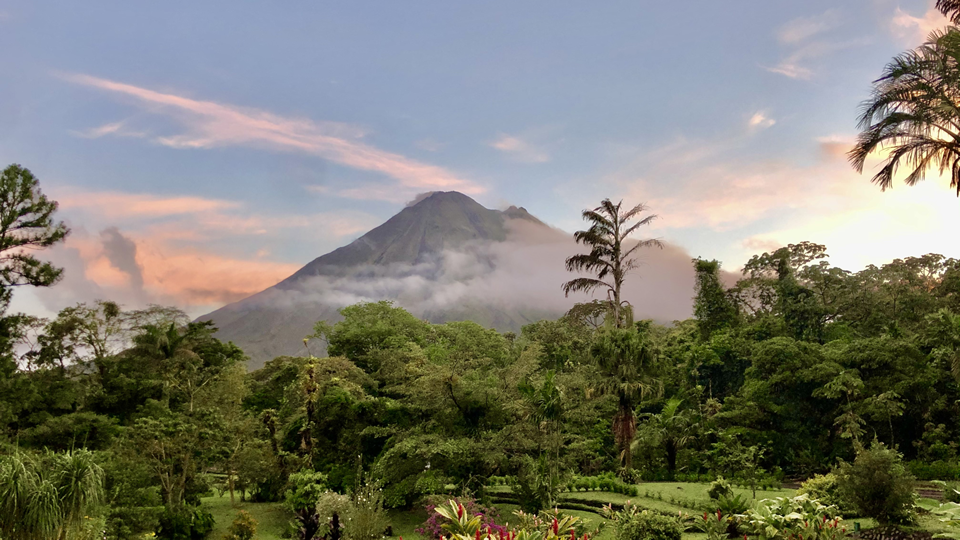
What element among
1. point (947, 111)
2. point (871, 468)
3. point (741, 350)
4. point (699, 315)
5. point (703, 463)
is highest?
point (947, 111)

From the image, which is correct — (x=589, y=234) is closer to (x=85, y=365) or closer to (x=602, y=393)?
(x=602, y=393)

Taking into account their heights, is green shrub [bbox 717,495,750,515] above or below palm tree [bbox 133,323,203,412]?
below

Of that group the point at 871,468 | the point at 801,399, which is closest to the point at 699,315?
the point at 801,399

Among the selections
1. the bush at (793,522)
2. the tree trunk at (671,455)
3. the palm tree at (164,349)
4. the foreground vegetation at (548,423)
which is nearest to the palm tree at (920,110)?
the foreground vegetation at (548,423)

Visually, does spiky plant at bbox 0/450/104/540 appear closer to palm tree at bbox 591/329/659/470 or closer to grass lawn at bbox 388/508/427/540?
grass lawn at bbox 388/508/427/540

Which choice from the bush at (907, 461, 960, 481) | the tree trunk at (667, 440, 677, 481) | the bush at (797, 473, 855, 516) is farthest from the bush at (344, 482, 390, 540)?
the bush at (907, 461, 960, 481)

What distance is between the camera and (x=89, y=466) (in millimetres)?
9938

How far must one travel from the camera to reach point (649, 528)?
10.6 metres

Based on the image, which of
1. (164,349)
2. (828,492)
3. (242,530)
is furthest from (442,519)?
(164,349)

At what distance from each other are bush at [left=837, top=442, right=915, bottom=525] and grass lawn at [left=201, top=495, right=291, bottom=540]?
14779mm

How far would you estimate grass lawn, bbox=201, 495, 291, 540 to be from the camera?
1703cm

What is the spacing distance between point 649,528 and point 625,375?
9.01 m

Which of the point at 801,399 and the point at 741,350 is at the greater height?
the point at 741,350

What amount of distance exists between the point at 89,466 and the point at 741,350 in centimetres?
2614
